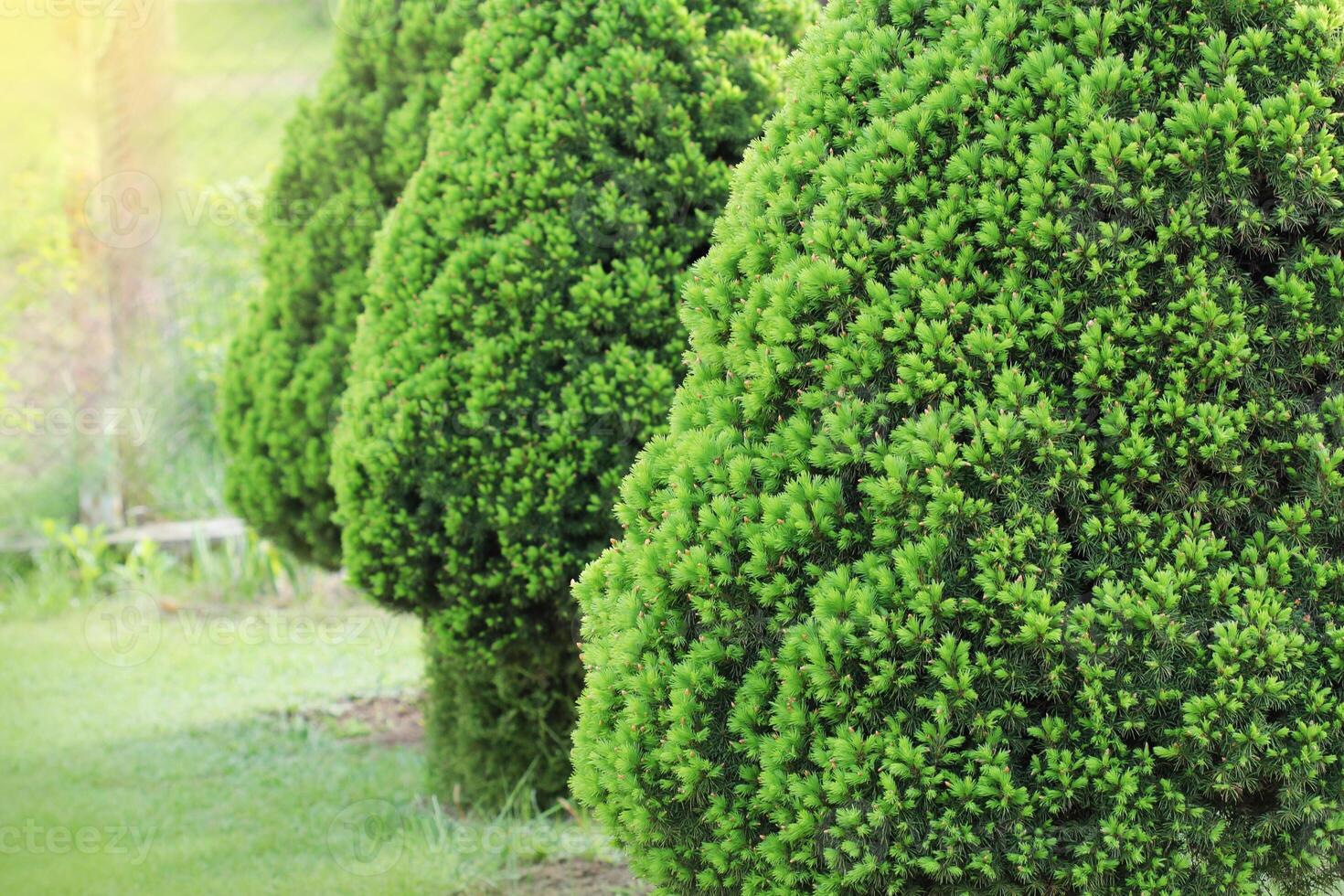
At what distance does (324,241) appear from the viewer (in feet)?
20.5

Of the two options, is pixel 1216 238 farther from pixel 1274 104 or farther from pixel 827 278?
pixel 827 278

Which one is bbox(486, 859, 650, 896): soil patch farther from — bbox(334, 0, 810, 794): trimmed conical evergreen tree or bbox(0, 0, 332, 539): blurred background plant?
bbox(0, 0, 332, 539): blurred background plant

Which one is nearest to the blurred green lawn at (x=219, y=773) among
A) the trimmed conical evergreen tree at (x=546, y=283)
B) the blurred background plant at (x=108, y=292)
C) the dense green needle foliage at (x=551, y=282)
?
the trimmed conical evergreen tree at (x=546, y=283)

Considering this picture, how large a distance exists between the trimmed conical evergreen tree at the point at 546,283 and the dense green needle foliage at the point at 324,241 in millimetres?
1315

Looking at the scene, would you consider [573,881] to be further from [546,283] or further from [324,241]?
[324,241]

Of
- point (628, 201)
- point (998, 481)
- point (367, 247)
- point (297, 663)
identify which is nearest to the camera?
point (998, 481)

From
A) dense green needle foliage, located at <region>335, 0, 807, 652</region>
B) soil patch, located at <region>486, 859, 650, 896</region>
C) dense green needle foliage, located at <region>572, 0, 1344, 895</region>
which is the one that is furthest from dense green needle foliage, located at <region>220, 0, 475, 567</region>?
dense green needle foliage, located at <region>572, 0, 1344, 895</region>

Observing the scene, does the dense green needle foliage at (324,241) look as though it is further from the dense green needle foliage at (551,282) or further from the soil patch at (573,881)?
the soil patch at (573,881)

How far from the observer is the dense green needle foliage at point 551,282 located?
14.8 feet

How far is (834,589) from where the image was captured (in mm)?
2412

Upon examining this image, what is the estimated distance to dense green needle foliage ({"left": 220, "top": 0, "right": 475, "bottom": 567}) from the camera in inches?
234

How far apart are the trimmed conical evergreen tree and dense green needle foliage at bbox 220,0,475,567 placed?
4.31ft

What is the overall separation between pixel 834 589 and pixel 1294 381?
3.55 ft

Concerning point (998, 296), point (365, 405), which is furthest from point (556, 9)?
point (998, 296)
